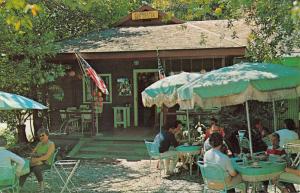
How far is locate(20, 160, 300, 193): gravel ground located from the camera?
1015 centimetres

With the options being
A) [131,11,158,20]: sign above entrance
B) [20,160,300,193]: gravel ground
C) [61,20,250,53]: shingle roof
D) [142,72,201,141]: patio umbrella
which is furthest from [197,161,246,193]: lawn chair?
[131,11,158,20]: sign above entrance

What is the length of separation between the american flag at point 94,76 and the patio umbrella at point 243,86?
6333mm

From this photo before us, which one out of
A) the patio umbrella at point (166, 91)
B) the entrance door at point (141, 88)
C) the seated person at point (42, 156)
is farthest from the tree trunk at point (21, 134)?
the seated person at point (42, 156)

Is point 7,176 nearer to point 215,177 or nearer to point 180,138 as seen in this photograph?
point 215,177

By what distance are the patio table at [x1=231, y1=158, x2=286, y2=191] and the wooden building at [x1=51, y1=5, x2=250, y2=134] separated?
841 centimetres

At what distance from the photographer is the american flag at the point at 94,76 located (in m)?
13.7

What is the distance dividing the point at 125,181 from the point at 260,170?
4.67 meters

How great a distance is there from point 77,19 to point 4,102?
14.0 metres

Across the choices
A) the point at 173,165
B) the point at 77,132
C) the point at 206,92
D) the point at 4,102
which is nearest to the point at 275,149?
the point at 206,92

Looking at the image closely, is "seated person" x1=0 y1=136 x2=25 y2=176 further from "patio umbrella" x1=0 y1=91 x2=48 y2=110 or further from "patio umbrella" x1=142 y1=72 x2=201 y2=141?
"patio umbrella" x1=142 y1=72 x2=201 y2=141

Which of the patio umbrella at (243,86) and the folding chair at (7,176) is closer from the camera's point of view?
the patio umbrella at (243,86)

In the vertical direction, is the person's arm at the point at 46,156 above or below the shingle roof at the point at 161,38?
below

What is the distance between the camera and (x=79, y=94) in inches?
754

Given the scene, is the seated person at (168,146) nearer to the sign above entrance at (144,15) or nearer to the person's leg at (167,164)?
the person's leg at (167,164)
